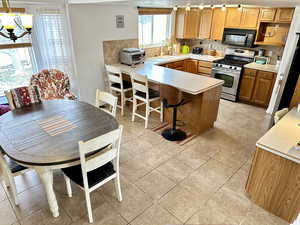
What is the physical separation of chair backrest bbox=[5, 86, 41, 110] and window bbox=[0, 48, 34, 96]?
1.27 meters

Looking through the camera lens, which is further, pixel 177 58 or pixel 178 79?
pixel 177 58

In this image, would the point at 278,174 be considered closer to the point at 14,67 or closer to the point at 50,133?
the point at 50,133

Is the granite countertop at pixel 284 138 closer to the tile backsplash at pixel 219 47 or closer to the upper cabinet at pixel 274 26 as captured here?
the upper cabinet at pixel 274 26

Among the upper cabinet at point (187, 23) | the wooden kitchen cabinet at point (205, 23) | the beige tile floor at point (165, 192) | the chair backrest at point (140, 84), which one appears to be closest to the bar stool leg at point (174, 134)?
the beige tile floor at point (165, 192)

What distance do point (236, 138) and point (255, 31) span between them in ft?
8.73

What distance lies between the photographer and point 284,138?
79.8 inches

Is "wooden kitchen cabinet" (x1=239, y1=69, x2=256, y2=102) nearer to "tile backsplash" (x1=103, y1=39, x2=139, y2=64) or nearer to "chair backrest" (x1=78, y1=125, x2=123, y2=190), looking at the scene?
"tile backsplash" (x1=103, y1=39, x2=139, y2=64)

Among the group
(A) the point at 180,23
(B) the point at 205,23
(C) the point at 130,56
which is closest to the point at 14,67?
(C) the point at 130,56

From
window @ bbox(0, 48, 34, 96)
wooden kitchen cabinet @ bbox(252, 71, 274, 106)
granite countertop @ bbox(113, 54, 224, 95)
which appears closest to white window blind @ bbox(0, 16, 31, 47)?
window @ bbox(0, 48, 34, 96)

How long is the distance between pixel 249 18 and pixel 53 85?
14.4 ft

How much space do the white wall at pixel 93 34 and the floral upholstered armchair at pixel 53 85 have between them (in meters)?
0.46

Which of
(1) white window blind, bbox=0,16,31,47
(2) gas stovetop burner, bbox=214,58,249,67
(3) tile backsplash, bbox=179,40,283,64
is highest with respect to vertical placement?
(1) white window blind, bbox=0,16,31,47

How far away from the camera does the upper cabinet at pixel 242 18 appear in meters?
4.45

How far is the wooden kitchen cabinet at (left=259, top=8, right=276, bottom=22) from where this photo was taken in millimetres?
4145
